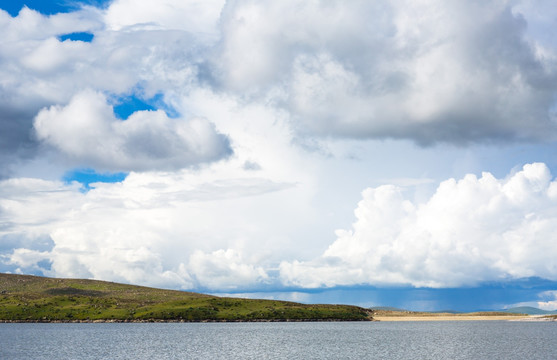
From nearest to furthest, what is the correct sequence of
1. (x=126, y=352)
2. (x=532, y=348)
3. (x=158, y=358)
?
(x=158, y=358), (x=126, y=352), (x=532, y=348)

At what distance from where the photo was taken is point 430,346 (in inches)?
6201

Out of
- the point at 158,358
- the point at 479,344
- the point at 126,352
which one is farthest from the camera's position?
the point at 479,344

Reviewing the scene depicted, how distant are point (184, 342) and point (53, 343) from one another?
128 ft

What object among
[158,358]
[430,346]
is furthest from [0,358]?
[430,346]

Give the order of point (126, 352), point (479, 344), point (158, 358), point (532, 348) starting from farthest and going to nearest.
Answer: point (479, 344) → point (532, 348) → point (126, 352) → point (158, 358)

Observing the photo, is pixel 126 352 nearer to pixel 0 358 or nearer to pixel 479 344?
pixel 0 358

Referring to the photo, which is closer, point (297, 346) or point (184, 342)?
point (297, 346)

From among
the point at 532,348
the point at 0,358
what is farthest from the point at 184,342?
the point at 532,348

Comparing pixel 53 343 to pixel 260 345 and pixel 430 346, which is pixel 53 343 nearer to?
pixel 260 345

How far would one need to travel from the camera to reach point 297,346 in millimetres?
156875

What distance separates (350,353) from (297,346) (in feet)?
83.3

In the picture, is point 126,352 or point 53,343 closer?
point 126,352

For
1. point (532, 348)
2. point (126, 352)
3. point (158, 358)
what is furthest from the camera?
point (532, 348)

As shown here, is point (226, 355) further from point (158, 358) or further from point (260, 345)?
point (260, 345)
